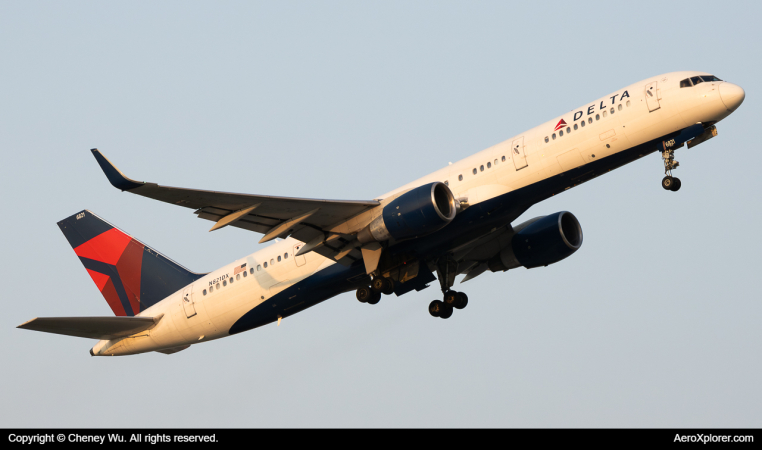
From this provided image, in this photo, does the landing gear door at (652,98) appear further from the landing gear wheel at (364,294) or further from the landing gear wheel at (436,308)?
the landing gear wheel at (364,294)

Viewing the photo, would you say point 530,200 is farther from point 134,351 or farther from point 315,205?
point 134,351

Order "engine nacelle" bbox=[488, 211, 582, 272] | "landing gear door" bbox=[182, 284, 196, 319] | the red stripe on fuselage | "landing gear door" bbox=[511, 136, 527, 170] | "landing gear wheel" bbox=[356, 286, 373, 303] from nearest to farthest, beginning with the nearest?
"landing gear door" bbox=[511, 136, 527, 170], "landing gear wheel" bbox=[356, 286, 373, 303], "engine nacelle" bbox=[488, 211, 582, 272], "landing gear door" bbox=[182, 284, 196, 319], the red stripe on fuselage

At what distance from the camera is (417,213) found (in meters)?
29.4

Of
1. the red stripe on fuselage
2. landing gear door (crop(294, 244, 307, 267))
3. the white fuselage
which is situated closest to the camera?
the white fuselage

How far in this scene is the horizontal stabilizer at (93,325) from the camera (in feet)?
106

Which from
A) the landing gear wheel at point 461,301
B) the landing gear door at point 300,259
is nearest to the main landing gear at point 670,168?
the landing gear wheel at point 461,301

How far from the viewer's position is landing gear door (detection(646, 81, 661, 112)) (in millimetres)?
28891

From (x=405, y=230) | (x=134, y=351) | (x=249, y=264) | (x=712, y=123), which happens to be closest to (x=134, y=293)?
(x=134, y=351)

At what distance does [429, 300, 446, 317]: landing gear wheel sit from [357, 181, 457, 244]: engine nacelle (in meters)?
6.49

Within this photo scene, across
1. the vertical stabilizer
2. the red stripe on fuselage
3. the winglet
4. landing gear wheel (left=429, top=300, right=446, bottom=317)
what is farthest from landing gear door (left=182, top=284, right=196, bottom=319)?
the winglet

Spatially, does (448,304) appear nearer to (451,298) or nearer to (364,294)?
(451,298)

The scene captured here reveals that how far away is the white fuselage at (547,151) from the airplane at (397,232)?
0.14 feet

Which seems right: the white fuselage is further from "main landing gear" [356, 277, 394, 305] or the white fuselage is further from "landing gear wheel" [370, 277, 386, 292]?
"landing gear wheel" [370, 277, 386, 292]
